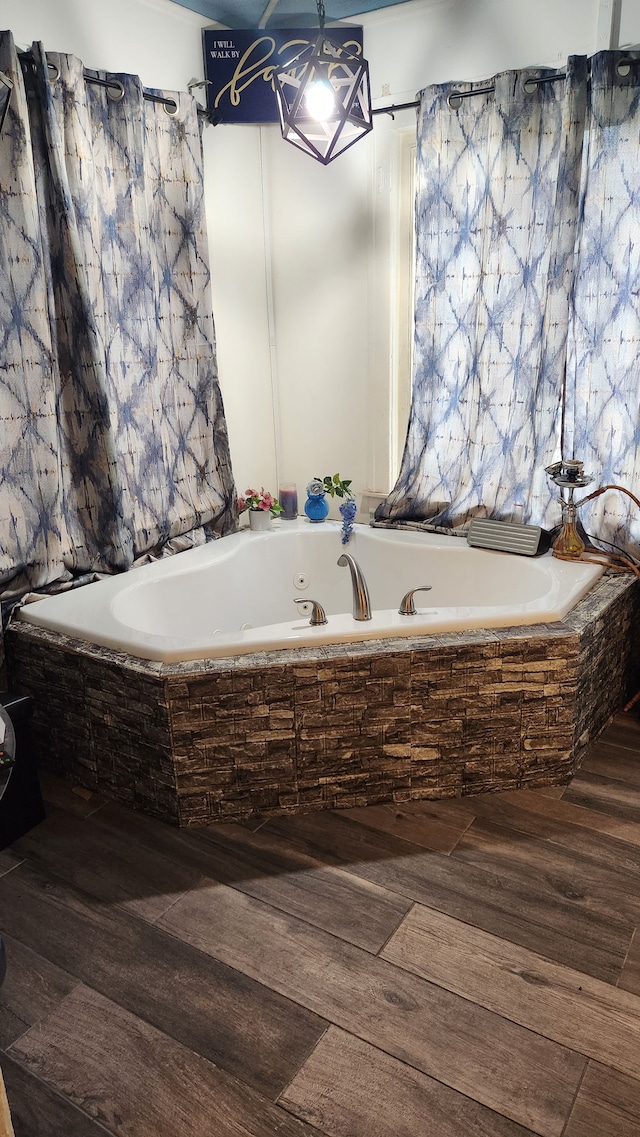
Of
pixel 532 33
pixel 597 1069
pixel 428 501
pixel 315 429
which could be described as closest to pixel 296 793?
pixel 597 1069

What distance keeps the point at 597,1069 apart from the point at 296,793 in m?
0.99

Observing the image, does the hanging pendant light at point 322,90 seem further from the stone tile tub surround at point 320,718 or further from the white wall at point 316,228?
the stone tile tub surround at point 320,718

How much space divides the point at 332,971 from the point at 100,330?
6.64 ft

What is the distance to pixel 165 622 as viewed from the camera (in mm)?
2740

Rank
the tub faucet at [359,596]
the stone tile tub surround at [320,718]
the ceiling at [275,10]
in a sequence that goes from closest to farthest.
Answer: the stone tile tub surround at [320,718], the tub faucet at [359,596], the ceiling at [275,10]

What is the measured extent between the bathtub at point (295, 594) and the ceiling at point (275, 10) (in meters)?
1.86

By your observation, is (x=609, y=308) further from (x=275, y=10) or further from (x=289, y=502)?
(x=275, y=10)

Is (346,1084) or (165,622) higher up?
(165,622)

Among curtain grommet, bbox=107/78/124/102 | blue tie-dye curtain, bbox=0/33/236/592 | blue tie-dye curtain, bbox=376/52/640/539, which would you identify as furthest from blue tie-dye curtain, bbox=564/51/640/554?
curtain grommet, bbox=107/78/124/102

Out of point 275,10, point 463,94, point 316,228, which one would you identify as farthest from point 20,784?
point 275,10

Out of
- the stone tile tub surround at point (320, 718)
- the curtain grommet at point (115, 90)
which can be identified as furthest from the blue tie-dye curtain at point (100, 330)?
the stone tile tub surround at point (320, 718)

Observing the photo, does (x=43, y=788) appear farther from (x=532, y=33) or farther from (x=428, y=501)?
(x=532, y=33)

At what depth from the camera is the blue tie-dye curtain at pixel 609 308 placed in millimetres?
2471

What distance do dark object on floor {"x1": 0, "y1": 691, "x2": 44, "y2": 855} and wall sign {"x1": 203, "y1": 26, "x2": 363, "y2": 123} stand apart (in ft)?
7.50
